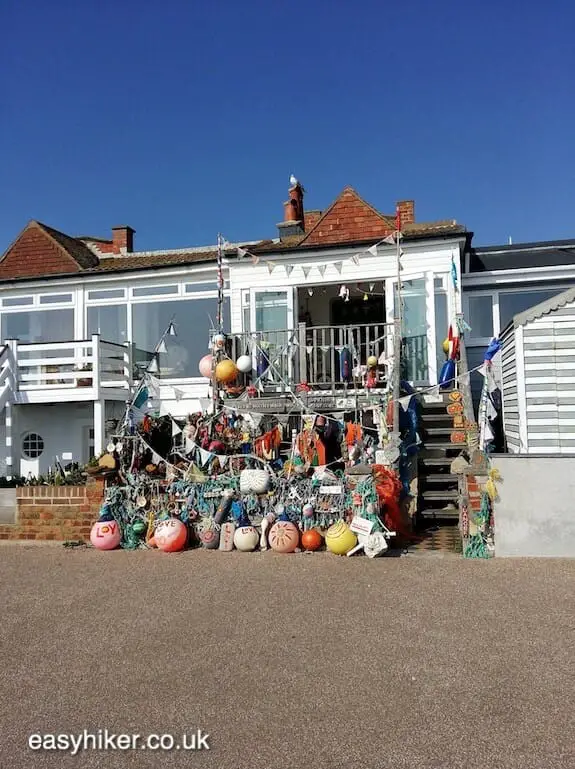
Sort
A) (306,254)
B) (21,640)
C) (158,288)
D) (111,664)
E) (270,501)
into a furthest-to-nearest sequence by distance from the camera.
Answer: (158,288)
(306,254)
(270,501)
(21,640)
(111,664)

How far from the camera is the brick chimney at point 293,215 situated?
1505cm

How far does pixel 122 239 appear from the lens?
16.8 metres

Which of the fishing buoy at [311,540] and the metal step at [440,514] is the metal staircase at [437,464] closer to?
the metal step at [440,514]

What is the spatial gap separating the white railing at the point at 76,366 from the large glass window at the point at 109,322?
705 mm

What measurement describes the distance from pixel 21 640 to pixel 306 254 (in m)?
8.79

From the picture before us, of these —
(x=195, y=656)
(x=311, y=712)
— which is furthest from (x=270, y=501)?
(x=311, y=712)

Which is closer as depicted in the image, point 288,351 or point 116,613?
point 116,613

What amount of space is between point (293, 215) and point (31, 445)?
8207 mm

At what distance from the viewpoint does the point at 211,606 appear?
5203 mm

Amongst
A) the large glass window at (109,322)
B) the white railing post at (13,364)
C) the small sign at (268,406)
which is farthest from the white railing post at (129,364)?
the small sign at (268,406)

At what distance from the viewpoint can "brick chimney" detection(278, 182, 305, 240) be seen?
15.0 metres

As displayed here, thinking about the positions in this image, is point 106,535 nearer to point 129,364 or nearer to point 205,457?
point 205,457

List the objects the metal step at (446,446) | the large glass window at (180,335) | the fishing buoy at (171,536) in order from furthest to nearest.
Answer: the large glass window at (180,335)
the metal step at (446,446)
the fishing buoy at (171,536)

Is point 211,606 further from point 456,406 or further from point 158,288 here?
point 158,288
